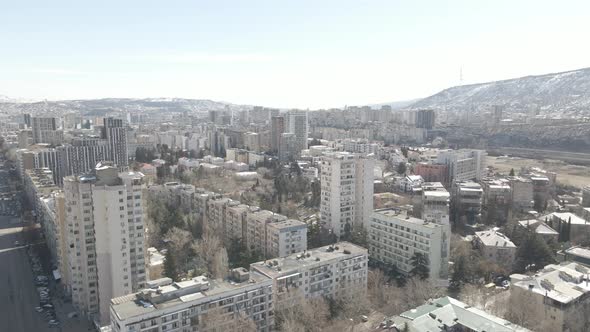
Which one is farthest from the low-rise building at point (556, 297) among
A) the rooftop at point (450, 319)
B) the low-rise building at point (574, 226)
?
the low-rise building at point (574, 226)

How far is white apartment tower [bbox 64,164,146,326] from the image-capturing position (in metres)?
8.07

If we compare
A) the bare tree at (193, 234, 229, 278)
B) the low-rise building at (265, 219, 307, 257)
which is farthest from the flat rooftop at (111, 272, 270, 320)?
the low-rise building at (265, 219, 307, 257)

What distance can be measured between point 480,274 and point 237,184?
12.3m

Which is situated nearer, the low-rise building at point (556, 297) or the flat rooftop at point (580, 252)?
the low-rise building at point (556, 297)

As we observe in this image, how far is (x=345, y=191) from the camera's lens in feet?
40.5

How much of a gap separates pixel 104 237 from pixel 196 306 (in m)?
2.61

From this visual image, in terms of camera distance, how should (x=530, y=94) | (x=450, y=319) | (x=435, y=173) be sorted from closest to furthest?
(x=450, y=319) → (x=435, y=173) → (x=530, y=94)

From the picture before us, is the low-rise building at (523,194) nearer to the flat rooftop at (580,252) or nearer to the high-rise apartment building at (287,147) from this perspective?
the flat rooftop at (580,252)

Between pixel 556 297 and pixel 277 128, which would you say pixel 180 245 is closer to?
pixel 556 297

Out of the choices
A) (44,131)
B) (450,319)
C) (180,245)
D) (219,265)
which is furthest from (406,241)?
(44,131)

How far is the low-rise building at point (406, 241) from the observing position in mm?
9703

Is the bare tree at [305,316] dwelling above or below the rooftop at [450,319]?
below

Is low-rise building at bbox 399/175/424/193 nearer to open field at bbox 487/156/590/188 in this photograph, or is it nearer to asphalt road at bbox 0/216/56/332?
open field at bbox 487/156/590/188

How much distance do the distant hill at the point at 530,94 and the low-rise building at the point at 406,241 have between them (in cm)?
4553
